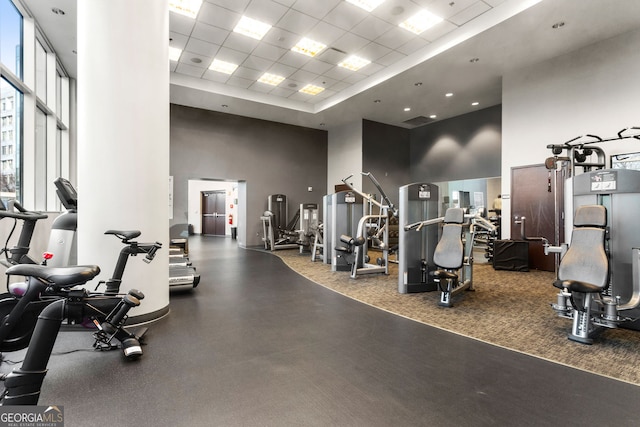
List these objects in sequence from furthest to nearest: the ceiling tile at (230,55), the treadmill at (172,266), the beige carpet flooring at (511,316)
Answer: the ceiling tile at (230,55) < the treadmill at (172,266) < the beige carpet flooring at (511,316)

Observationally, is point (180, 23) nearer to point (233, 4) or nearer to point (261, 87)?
point (233, 4)

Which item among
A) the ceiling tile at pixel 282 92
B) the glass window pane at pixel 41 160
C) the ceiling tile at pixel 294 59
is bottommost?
the glass window pane at pixel 41 160

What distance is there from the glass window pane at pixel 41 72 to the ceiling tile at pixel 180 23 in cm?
234

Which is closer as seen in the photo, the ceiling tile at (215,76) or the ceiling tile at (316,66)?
the ceiling tile at (316,66)

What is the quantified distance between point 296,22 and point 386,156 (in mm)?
6271

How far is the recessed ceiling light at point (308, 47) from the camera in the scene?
652cm

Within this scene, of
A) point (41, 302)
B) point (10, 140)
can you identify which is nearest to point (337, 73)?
point (10, 140)

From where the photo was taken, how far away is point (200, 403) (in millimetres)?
1811

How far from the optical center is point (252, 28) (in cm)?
604

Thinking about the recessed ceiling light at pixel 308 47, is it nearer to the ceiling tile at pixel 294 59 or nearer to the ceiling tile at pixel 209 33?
the ceiling tile at pixel 294 59

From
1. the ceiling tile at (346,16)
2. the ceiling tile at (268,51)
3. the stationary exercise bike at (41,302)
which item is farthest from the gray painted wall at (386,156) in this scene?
the stationary exercise bike at (41,302)

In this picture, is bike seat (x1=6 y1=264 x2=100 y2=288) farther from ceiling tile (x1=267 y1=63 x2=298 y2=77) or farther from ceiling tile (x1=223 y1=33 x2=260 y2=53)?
ceiling tile (x1=267 y1=63 x2=298 y2=77)

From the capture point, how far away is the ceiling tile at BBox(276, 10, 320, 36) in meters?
5.59

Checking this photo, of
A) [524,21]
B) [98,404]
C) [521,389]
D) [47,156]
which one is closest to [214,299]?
[98,404]
